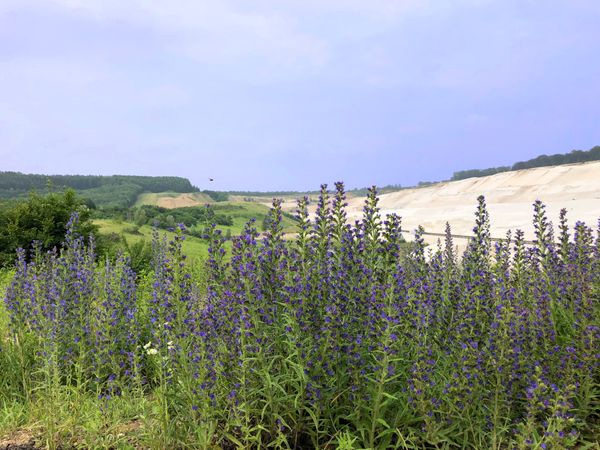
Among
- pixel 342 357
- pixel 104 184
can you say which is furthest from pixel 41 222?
pixel 104 184

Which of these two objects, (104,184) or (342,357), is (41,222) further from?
(104,184)

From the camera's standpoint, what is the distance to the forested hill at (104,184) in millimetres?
119875

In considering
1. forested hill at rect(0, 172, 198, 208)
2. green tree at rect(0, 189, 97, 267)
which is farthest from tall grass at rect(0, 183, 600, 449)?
forested hill at rect(0, 172, 198, 208)

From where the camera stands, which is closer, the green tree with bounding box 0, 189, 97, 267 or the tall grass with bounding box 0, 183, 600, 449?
the tall grass with bounding box 0, 183, 600, 449

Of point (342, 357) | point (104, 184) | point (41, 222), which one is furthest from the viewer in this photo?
point (104, 184)

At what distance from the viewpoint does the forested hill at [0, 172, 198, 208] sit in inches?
4719

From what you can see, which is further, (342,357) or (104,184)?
(104,184)

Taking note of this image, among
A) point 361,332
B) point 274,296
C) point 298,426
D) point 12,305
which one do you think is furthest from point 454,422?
point 12,305

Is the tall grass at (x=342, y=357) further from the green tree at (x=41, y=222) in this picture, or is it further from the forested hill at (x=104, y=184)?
the forested hill at (x=104, y=184)

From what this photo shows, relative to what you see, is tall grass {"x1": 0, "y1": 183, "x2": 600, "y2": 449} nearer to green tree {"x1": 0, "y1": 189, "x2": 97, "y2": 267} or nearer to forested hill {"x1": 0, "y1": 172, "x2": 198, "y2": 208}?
green tree {"x1": 0, "y1": 189, "x2": 97, "y2": 267}

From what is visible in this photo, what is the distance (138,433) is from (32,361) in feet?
12.4

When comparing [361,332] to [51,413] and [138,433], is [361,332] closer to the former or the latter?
[138,433]

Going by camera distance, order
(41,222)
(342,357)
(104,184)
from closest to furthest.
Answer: (342,357) < (41,222) < (104,184)

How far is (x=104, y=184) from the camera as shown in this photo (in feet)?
467
